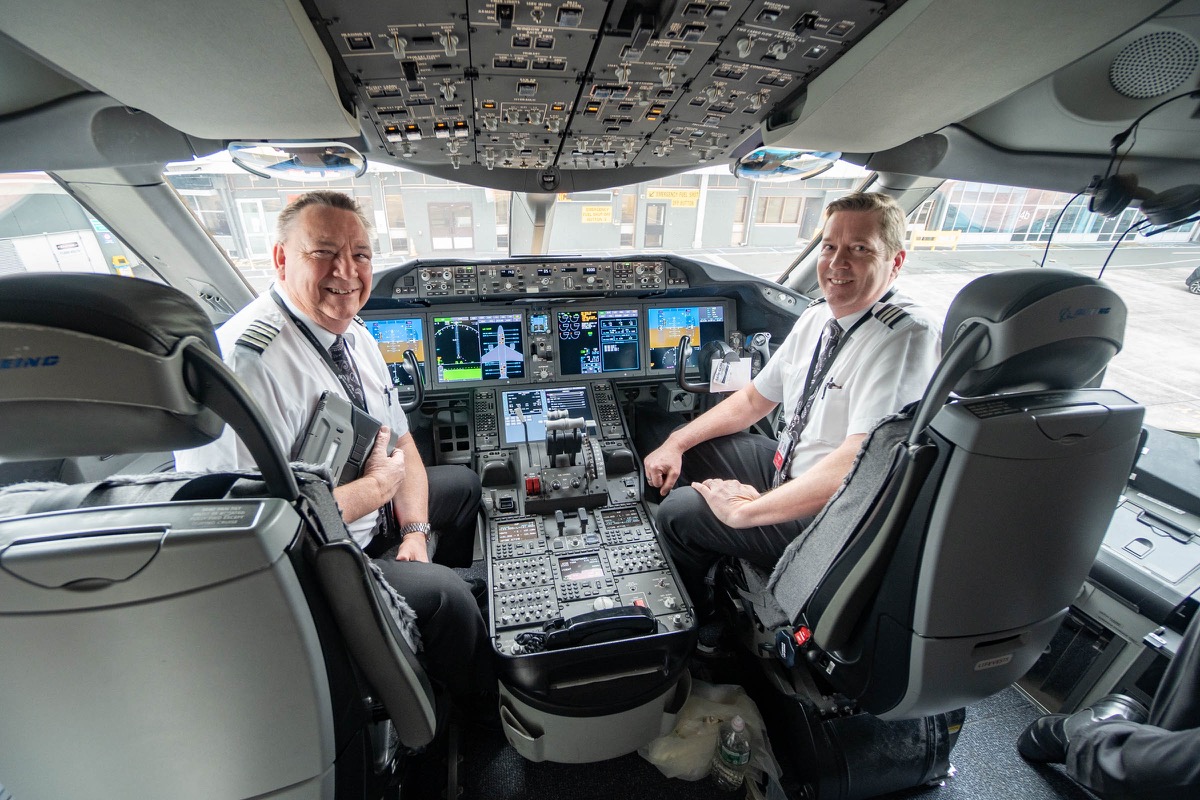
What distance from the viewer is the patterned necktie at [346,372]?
163 cm

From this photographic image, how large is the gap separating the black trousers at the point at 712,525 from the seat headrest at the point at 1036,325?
0.82 metres

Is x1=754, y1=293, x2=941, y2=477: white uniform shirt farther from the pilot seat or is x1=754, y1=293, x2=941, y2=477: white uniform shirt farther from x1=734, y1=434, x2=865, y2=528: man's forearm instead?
the pilot seat

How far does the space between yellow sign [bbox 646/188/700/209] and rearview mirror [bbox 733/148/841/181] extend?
1.09 feet

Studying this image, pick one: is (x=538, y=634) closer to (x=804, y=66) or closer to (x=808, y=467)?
(x=808, y=467)

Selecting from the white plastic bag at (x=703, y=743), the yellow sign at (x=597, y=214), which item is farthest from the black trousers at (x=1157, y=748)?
the yellow sign at (x=597, y=214)

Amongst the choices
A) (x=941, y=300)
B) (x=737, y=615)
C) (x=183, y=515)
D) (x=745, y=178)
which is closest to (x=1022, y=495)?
(x=737, y=615)

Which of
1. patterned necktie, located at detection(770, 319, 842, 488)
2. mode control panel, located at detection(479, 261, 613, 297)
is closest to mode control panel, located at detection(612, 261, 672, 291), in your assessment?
mode control panel, located at detection(479, 261, 613, 297)

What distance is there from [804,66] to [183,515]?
5.38 ft

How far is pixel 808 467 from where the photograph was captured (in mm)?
1709

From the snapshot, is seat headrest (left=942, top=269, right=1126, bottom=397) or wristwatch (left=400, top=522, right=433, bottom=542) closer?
seat headrest (left=942, top=269, right=1126, bottom=397)

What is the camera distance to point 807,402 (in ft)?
5.83

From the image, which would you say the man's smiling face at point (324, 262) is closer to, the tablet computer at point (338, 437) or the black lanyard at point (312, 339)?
the black lanyard at point (312, 339)

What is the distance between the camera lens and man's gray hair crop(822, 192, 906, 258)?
5.54ft

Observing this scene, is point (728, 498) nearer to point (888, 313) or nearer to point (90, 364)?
point (888, 313)
